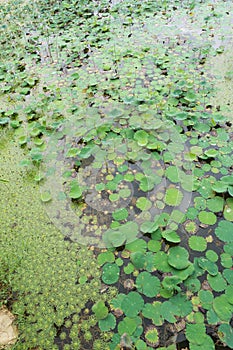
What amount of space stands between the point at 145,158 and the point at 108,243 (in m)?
1.02

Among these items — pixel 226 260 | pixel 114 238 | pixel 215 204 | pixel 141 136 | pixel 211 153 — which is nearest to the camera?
pixel 226 260

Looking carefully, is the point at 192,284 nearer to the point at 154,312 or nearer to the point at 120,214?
the point at 154,312

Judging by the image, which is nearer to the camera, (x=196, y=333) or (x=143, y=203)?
(x=196, y=333)

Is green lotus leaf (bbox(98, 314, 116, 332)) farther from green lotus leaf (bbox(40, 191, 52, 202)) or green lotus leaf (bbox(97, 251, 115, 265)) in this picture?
green lotus leaf (bbox(40, 191, 52, 202))

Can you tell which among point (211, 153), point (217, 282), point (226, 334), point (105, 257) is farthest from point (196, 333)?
point (211, 153)

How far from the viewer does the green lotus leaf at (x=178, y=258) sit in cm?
221

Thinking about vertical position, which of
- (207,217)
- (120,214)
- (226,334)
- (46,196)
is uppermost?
(46,196)

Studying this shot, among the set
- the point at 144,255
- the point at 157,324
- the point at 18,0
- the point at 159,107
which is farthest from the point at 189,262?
the point at 18,0

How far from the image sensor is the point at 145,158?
10.0 ft

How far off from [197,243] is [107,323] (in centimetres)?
93

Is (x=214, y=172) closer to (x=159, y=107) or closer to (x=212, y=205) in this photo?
(x=212, y=205)

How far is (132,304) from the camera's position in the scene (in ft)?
6.88

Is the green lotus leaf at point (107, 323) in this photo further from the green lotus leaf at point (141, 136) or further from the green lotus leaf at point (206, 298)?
the green lotus leaf at point (141, 136)

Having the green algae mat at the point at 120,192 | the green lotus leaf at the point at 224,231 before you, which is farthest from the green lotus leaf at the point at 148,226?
the green lotus leaf at the point at 224,231
